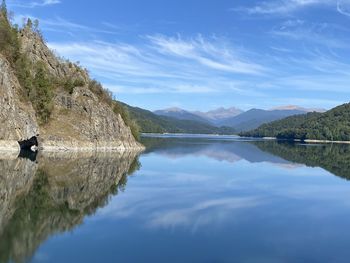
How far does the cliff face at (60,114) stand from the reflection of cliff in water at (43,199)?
27.9 meters

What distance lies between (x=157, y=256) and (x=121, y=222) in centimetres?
948

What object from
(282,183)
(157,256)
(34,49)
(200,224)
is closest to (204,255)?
(157,256)

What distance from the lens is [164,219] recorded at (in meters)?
35.9

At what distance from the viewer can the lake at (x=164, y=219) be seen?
25917 millimetres

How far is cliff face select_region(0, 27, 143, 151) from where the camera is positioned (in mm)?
95500

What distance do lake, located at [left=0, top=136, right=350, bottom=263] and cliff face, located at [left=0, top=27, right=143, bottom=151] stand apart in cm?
3646

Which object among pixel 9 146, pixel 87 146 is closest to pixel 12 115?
pixel 9 146

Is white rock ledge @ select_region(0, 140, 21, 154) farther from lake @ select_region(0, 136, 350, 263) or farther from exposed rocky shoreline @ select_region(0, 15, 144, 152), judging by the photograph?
lake @ select_region(0, 136, 350, 263)

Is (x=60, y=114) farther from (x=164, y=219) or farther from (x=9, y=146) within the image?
(x=164, y=219)

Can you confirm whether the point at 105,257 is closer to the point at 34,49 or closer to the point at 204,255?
the point at 204,255

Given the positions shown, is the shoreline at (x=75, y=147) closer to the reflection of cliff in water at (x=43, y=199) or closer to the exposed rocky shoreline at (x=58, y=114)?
the exposed rocky shoreline at (x=58, y=114)

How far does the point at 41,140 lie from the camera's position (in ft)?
348

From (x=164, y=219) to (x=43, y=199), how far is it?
40.0ft

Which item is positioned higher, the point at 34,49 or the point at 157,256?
the point at 34,49
